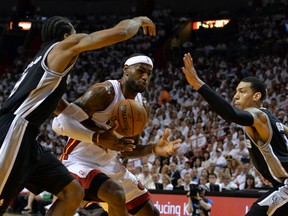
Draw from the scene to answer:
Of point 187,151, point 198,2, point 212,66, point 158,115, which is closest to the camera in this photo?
point 187,151

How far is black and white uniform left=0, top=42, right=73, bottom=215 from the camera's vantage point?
13.9ft

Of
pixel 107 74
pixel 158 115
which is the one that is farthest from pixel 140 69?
pixel 107 74

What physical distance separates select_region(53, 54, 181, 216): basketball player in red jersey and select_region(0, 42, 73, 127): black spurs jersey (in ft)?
2.62

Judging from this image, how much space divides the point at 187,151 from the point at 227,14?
11.0 m

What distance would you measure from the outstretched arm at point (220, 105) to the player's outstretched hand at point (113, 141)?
0.71 meters

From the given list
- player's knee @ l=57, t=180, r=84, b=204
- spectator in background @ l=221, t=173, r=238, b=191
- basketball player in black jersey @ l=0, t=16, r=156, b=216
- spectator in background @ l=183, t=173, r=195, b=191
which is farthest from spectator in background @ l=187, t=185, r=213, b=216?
basketball player in black jersey @ l=0, t=16, r=156, b=216

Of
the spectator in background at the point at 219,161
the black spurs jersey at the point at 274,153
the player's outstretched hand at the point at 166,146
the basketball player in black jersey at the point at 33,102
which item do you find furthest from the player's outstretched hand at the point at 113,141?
the spectator in background at the point at 219,161

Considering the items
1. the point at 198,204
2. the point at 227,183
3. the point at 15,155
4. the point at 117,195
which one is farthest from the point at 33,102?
the point at 227,183

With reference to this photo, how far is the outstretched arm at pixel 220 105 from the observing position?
15.7ft

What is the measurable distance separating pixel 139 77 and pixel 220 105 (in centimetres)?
103

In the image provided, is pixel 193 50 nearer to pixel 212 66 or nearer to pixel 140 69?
pixel 212 66

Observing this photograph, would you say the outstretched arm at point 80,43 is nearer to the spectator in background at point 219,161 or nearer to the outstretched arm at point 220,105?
the outstretched arm at point 220,105

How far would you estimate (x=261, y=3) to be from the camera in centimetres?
2397

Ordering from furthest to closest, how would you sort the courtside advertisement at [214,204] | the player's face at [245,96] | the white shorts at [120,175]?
the courtside advertisement at [214,204]
the white shorts at [120,175]
the player's face at [245,96]
